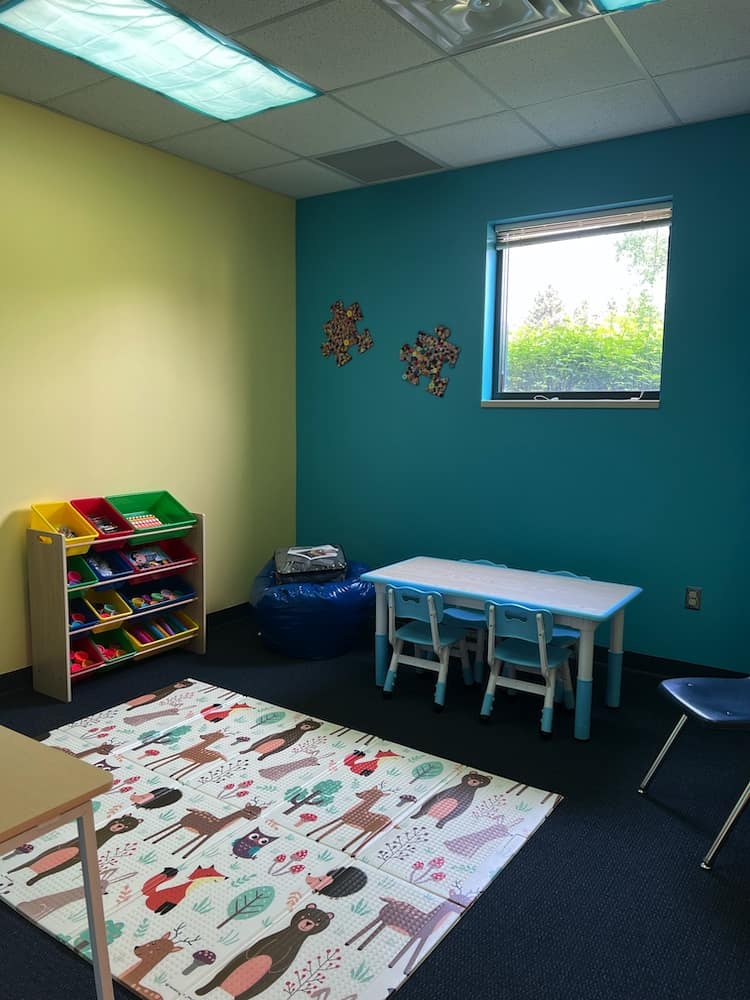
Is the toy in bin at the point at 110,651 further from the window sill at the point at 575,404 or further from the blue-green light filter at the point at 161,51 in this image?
the blue-green light filter at the point at 161,51

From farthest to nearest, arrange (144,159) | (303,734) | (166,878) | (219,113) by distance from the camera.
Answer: (144,159) → (219,113) → (303,734) → (166,878)

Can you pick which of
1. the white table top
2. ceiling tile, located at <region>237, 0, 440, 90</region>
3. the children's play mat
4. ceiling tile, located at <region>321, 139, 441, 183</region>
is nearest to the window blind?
ceiling tile, located at <region>321, 139, 441, 183</region>

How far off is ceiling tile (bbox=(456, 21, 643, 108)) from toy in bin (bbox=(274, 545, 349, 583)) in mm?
2489

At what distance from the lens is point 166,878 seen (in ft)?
7.04

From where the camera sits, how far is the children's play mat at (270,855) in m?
1.84

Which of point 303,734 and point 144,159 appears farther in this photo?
point 144,159

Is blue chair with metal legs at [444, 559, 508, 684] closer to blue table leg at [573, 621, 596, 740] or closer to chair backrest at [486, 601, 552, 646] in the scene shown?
chair backrest at [486, 601, 552, 646]

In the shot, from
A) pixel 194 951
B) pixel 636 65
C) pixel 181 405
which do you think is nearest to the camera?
pixel 194 951

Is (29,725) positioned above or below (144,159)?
below

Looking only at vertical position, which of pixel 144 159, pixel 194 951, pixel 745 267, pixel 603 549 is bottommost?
pixel 194 951

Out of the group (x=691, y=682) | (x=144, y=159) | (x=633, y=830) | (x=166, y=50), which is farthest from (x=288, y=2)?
(x=633, y=830)

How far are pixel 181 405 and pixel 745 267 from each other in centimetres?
305

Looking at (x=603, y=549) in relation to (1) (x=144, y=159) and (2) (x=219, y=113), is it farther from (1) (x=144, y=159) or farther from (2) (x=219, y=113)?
(1) (x=144, y=159)

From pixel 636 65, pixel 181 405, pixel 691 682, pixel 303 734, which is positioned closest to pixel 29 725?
pixel 303 734
